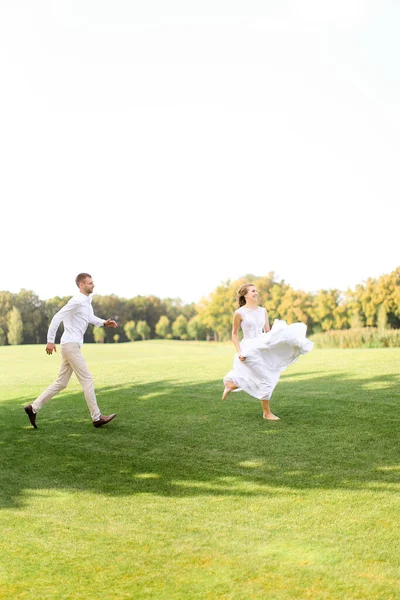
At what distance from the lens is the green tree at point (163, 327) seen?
7412 cm

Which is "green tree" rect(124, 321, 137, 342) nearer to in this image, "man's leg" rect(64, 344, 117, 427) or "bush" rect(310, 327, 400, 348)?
"bush" rect(310, 327, 400, 348)

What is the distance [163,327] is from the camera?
245 ft

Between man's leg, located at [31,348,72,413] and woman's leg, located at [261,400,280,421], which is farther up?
man's leg, located at [31,348,72,413]

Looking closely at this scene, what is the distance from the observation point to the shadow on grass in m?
7.80

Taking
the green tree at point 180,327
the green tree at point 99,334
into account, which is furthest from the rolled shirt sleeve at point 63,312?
the green tree at point 180,327

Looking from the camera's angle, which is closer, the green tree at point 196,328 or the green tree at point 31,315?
the green tree at point 31,315

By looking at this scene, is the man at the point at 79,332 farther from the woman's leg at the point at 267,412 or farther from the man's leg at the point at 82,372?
the woman's leg at the point at 267,412

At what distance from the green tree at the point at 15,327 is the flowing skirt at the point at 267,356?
169ft

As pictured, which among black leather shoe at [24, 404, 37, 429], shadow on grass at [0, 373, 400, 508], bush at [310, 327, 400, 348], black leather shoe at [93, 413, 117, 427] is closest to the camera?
shadow on grass at [0, 373, 400, 508]

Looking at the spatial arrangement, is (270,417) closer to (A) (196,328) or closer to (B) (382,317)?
(B) (382,317)

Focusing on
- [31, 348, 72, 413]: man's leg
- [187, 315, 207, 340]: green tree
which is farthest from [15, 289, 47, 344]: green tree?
[31, 348, 72, 413]: man's leg

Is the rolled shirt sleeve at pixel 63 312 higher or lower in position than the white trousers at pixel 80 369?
higher

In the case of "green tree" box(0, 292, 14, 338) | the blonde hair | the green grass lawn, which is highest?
"green tree" box(0, 292, 14, 338)

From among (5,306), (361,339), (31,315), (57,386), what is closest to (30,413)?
(57,386)
